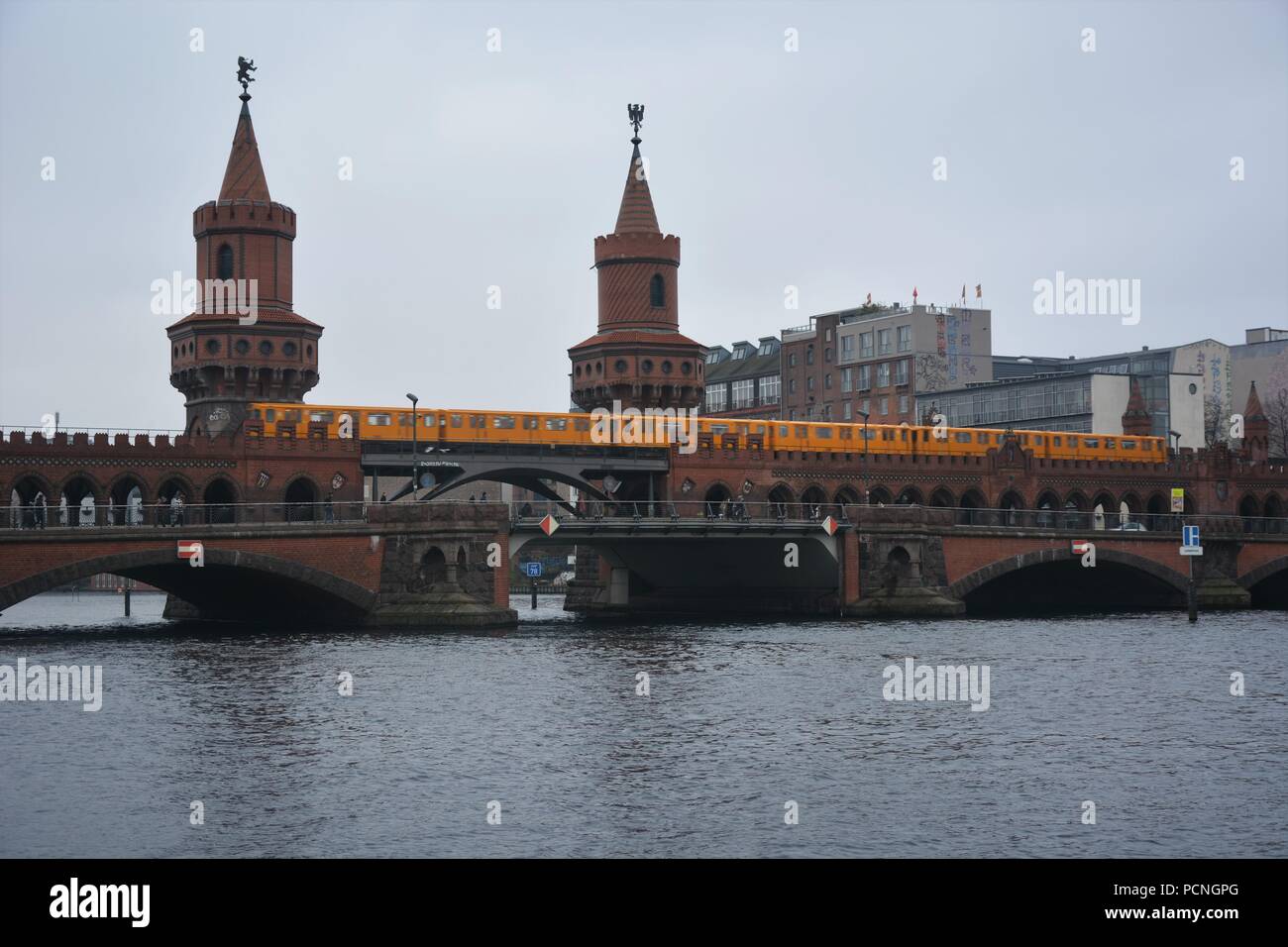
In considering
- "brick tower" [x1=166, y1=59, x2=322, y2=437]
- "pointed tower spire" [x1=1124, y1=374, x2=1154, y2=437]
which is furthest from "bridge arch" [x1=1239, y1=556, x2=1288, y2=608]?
"brick tower" [x1=166, y1=59, x2=322, y2=437]

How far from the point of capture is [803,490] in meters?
112

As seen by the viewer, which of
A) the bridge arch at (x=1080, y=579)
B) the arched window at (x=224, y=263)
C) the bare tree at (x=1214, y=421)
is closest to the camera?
the bridge arch at (x=1080, y=579)

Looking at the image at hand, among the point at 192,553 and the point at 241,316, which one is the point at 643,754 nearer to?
the point at 192,553

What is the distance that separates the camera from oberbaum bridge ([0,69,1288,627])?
81.8 metres

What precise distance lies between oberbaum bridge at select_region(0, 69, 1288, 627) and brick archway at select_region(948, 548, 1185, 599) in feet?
0.53

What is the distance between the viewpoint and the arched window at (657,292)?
4606 inches

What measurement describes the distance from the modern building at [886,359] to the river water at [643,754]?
95.7m

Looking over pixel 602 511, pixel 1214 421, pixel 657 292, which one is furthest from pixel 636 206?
pixel 1214 421

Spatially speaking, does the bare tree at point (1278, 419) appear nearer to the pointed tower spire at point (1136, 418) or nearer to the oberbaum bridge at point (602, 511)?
the pointed tower spire at point (1136, 418)

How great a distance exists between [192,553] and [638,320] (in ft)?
154

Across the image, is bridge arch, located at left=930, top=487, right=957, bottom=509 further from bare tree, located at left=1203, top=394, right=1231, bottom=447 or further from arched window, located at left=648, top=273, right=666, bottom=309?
bare tree, located at left=1203, top=394, right=1231, bottom=447

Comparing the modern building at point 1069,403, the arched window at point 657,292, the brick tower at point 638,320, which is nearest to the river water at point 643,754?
the brick tower at point 638,320
